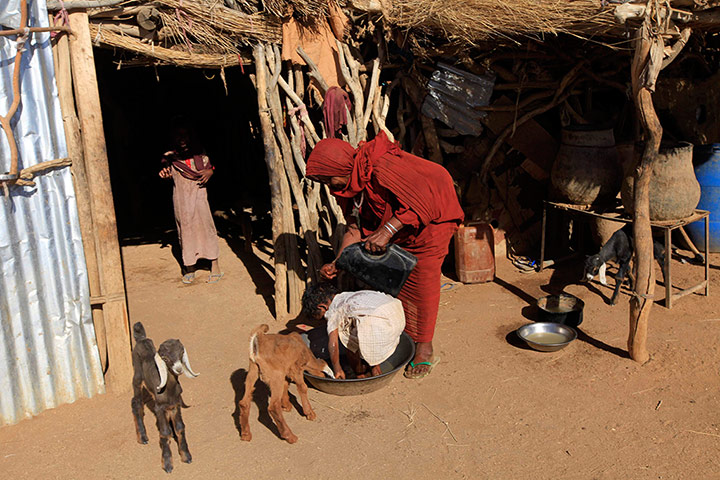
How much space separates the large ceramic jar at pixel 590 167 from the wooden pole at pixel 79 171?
174 inches

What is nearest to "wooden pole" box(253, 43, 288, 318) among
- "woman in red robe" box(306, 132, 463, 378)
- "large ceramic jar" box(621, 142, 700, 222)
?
"woman in red robe" box(306, 132, 463, 378)

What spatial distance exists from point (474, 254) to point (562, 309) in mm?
1245

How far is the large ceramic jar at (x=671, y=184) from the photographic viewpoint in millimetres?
5383

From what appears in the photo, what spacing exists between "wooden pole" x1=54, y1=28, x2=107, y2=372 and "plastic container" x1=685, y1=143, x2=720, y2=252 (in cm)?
624

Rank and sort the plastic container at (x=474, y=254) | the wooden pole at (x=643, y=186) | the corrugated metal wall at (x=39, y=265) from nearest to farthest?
the corrugated metal wall at (x=39, y=265), the wooden pole at (x=643, y=186), the plastic container at (x=474, y=254)

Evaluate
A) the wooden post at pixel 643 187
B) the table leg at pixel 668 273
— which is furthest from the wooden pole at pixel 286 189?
the table leg at pixel 668 273

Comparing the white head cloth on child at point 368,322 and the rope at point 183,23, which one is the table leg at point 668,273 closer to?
the white head cloth on child at point 368,322

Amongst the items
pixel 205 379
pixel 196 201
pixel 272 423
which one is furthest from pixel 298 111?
pixel 272 423

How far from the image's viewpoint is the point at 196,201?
22.7ft

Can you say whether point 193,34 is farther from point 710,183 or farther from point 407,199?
point 710,183

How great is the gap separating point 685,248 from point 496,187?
2.32 m

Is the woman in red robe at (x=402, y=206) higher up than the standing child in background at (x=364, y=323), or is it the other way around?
the woman in red robe at (x=402, y=206)

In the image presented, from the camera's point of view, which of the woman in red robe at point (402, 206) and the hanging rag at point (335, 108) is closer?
the woman in red robe at point (402, 206)

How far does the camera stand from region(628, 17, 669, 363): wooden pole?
14.1ft
